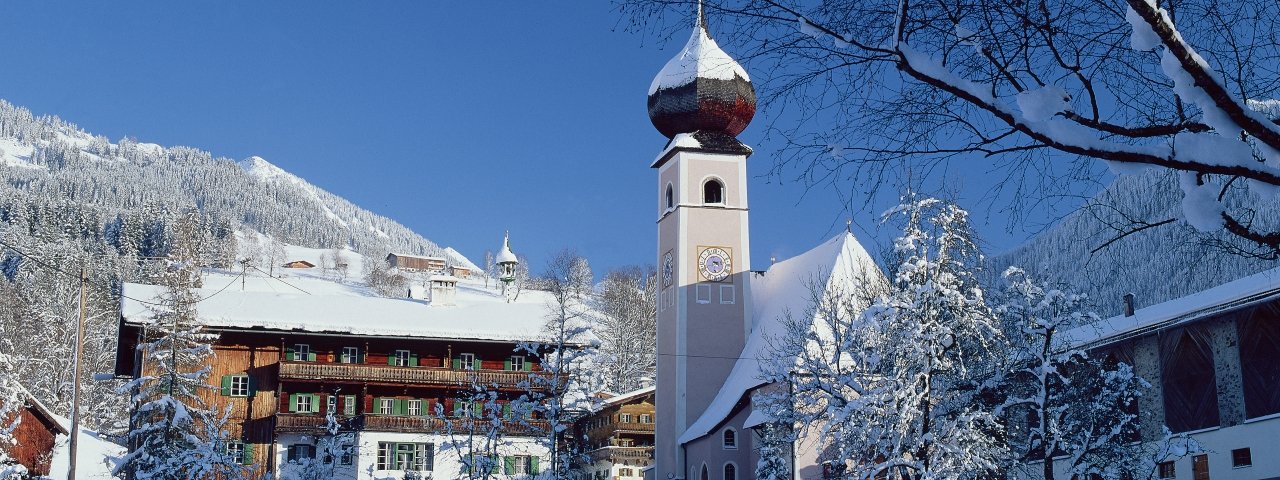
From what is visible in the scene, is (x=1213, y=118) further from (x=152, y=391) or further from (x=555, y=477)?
(x=152, y=391)

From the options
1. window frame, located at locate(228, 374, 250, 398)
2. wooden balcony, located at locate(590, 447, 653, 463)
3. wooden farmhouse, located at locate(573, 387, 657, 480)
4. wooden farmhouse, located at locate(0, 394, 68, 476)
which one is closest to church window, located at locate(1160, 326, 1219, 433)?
wooden farmhouse, located at locate(573, 387, 657, 480)

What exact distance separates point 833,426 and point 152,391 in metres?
18.7

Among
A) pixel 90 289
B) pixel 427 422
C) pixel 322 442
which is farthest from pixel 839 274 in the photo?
pixel 90 289

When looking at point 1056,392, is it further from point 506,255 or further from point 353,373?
point 506,255

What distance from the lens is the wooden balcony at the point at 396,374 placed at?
53.3m

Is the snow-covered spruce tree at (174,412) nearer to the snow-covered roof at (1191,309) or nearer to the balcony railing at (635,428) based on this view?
the snow-covered roof at (1191,309)

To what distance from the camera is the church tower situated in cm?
5741

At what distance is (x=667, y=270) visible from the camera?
6106cm

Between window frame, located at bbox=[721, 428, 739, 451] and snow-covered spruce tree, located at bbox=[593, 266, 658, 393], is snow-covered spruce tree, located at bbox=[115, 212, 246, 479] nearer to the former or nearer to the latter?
window frame, located at bbox=[721, 428, 739, 451]

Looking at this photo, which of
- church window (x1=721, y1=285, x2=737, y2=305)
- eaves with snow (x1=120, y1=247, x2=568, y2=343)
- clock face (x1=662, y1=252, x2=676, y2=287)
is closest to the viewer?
eaves with snow (x1=120, y1=247, x2=568, y2=343)

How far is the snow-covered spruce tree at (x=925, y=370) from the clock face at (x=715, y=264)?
28.2 m

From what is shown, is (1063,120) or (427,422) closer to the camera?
(1063,120)

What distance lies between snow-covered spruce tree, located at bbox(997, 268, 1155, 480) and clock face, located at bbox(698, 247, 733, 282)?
1047 inches

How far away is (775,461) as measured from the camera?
42.5m
